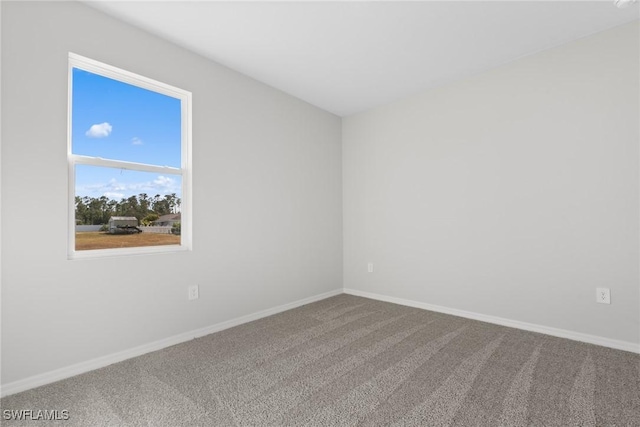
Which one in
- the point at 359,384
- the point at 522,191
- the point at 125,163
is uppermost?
the point at 125,163

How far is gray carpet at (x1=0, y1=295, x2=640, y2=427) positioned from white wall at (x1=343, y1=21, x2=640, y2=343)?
46 centimetres

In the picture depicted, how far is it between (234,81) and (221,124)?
19.2 inches

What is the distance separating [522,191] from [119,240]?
3.48 meters

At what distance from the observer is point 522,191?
9.33 feet

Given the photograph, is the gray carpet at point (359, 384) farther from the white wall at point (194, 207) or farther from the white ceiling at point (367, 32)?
the white ceiling at point (367, 32)

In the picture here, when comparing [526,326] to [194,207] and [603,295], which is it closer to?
[603,295]

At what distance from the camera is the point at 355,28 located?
2.42m

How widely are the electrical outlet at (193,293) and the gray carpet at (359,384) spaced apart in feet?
1.25

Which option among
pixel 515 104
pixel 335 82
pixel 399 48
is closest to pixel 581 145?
pixel 515 104

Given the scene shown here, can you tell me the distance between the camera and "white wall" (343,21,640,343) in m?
2.41

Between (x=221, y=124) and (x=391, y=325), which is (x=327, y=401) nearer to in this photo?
(x=391, y=325)

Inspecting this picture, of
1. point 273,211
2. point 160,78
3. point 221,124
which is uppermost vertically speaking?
point 160,78

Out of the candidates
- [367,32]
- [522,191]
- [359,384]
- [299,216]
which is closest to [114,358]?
[359,384]

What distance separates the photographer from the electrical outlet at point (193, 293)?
2.67 meters
